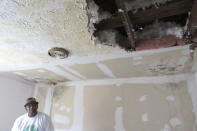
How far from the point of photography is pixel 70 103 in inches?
115

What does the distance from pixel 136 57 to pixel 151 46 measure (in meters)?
0.37

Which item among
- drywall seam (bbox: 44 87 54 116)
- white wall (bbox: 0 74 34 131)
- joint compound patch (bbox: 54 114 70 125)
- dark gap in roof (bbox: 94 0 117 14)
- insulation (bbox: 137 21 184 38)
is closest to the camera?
dark gap in roof (bbox: 94 0 117 14)

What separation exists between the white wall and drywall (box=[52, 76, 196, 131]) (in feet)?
2.15

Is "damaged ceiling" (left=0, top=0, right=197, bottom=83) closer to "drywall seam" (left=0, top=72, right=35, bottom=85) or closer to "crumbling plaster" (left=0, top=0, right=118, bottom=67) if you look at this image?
"crumbling plaster" (left=0, top=0, right=118, bottom=67)

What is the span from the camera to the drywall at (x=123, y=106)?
222 centimetres

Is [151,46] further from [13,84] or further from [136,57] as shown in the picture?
[13,84]

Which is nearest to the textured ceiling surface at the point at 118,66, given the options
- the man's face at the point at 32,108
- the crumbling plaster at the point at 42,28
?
the crumbling plaster at the point at 42,28

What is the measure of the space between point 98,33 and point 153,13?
508 mm

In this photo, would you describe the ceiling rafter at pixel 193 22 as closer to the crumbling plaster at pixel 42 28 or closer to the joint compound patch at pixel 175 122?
the crumbling plaster at pixel 42 28

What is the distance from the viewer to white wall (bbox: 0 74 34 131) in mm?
2717

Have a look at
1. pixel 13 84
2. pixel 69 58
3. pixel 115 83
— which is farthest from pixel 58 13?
pixel 13 84

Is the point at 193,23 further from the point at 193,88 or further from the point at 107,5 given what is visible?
the point at 193,88

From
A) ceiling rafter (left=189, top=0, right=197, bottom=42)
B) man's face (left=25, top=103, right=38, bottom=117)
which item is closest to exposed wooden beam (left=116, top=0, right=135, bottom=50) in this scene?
ceiling rafter (left=189, top=0, right=197, bottom=42)

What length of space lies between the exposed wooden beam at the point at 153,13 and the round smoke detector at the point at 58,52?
23.1 inches
